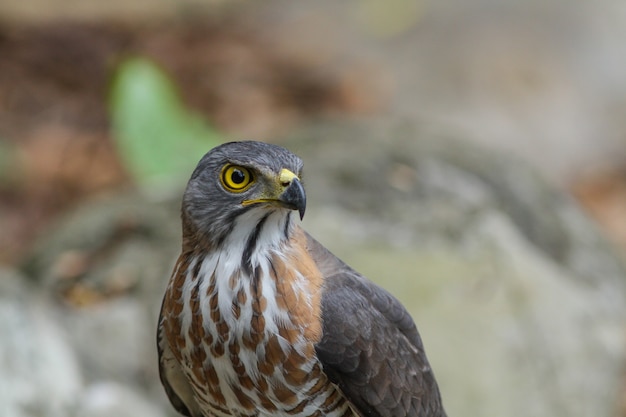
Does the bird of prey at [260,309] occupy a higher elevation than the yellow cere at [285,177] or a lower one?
lower

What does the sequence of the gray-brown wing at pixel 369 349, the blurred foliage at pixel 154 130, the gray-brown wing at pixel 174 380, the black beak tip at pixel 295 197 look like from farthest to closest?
the blurred foliage at pixel 154 130 → the gray-brown wing at pixel 174 380 → the gray-brown wing at pixel 369 349 → the black beak tip at pixel 295 197

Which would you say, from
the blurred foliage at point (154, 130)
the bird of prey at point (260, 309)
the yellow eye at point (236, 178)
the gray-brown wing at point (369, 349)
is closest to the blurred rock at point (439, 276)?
the blurred foliage at point (154, 130)

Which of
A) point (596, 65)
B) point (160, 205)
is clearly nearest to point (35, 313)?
point (160, 205)

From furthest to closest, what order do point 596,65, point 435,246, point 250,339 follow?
point 596,65, point 435,246, point 250,339

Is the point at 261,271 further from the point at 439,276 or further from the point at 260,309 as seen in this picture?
the point at 439,276

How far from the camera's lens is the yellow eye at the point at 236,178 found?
436cm

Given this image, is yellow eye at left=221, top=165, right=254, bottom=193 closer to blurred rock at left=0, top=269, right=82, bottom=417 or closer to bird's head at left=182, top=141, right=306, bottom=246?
bird's head at left=182, top=141, right=306, bottom=246

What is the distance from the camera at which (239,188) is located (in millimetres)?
4395

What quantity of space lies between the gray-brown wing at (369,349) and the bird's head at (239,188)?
1.41 ft

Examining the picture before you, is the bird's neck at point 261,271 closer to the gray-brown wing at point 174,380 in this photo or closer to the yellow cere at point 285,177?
the yellow cere at point 285,177

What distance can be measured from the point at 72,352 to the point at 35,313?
364 mm

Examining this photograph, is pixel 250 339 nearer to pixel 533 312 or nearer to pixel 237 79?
pixel 533 312

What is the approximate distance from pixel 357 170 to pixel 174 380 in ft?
11.9

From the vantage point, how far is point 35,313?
280 inches
